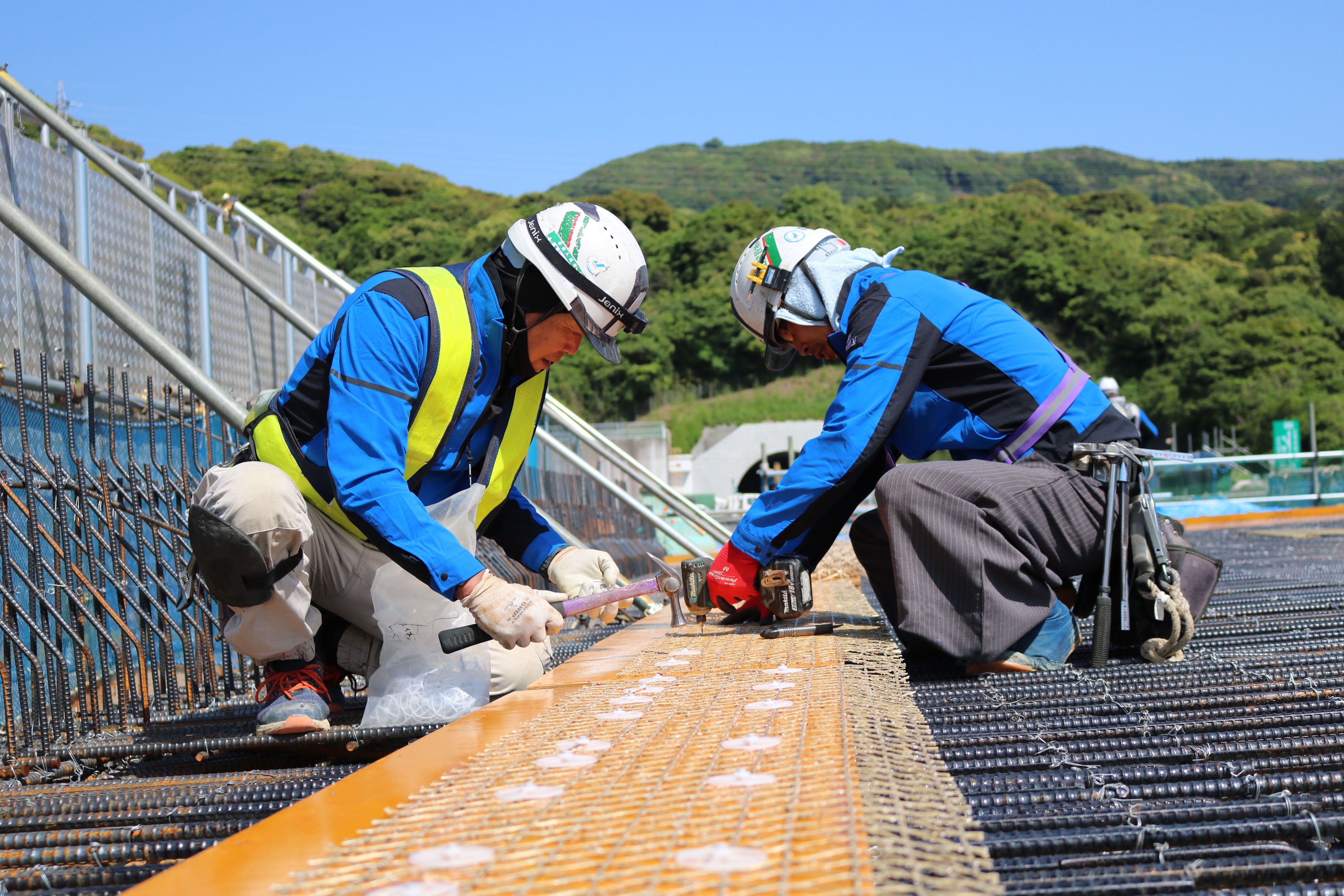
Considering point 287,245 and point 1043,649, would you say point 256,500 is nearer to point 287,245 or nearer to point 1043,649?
point 1043,649

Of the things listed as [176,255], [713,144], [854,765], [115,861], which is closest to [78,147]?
[176,255]

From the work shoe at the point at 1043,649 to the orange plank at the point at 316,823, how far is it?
1388 millimetres

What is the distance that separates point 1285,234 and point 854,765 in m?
72.9

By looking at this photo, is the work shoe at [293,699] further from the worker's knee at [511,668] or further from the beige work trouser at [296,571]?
the worker's knee at [511,668]

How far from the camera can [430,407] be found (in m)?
2.81

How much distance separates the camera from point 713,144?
127 metres

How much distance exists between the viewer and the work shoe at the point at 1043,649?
9.18ft

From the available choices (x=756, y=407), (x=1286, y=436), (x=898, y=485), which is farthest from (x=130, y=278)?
(x=756, y=407)

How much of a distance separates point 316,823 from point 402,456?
1.45m

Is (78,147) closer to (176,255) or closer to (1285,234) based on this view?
(176,255)

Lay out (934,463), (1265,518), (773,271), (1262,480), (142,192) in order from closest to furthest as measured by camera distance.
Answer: (934,463) < (773,271) < (142,192) < (1265,518) < (1262,480)

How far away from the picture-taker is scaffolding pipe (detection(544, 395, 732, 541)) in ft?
23.9

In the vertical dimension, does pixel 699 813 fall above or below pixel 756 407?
Result: below

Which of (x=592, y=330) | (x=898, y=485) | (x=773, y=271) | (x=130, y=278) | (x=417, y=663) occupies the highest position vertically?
(x=130, y=278)
